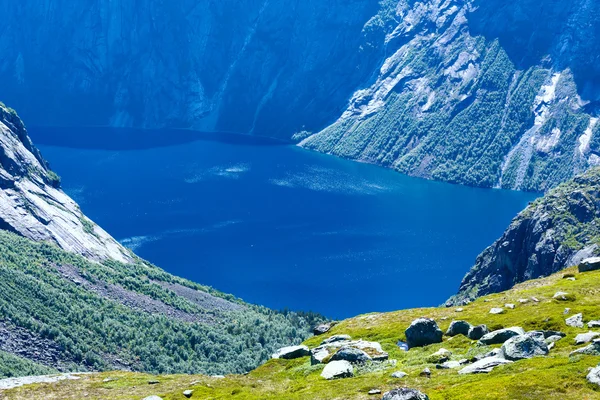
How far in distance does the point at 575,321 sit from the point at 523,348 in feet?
29.7

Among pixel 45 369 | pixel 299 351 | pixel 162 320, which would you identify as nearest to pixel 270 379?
pixel 299 351

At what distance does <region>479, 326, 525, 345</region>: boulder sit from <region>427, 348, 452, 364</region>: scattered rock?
117 inches

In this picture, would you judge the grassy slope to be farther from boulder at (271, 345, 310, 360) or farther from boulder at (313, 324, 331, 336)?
boulder at (313, 324, 331, 336)

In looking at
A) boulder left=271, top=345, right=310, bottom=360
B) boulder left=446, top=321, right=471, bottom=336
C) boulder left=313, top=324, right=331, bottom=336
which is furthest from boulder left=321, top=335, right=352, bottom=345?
boulder left=313, top=324, right=331, bottom=336

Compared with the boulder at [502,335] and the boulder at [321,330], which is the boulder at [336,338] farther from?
the boulder at [502,335]

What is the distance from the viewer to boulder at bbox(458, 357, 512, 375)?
49406 mm

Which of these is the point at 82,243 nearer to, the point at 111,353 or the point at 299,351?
the point at 111,353

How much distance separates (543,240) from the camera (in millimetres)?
171000

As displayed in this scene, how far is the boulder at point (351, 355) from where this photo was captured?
189ft

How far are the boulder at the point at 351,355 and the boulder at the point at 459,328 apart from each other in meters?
8.02

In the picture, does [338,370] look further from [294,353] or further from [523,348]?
[523,348]

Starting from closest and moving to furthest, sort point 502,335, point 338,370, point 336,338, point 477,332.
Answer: point 338,370 → point 502,335 → point 477,332 → point 336,338

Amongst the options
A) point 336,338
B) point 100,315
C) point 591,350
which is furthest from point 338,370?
point 100,315

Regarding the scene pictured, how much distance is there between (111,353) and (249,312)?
51.3m
